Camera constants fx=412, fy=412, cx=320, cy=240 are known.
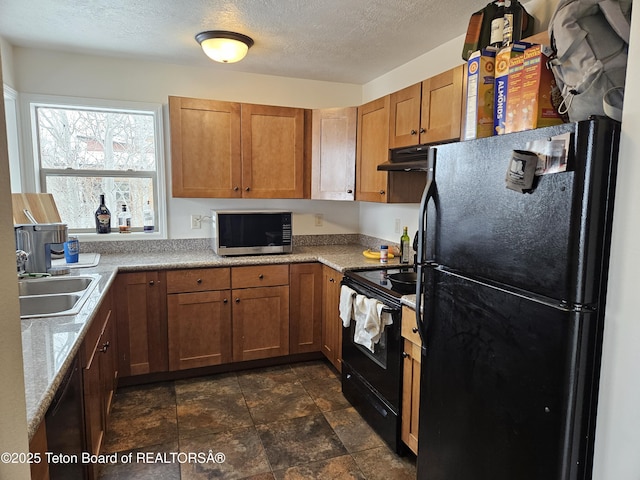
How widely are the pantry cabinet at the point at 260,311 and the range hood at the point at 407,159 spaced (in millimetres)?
1133

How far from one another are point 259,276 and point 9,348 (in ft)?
8.29

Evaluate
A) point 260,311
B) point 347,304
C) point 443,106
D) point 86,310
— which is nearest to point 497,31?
point 443,106

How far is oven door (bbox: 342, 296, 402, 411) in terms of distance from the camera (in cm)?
213

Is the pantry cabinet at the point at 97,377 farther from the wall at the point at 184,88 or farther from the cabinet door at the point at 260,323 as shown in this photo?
the wall at the point at 184,88

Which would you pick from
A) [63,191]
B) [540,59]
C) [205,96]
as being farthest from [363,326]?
[63,191]

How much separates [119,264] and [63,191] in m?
0.86

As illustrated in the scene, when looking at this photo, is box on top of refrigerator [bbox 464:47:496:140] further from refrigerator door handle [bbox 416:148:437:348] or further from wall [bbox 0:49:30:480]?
wall [bbox 0:49:30:480]

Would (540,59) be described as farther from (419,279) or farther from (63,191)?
(63,191)

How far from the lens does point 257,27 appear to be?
8.16 feet

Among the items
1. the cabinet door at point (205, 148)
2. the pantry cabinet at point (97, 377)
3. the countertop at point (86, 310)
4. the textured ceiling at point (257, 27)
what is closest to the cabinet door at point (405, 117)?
the textured ceiling at point (257, 27)

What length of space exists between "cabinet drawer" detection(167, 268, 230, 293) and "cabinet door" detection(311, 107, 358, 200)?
103 centimetres

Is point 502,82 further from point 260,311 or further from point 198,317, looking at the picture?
point 198,317

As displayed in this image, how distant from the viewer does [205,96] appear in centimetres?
337

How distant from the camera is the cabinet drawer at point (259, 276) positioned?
121 inches
